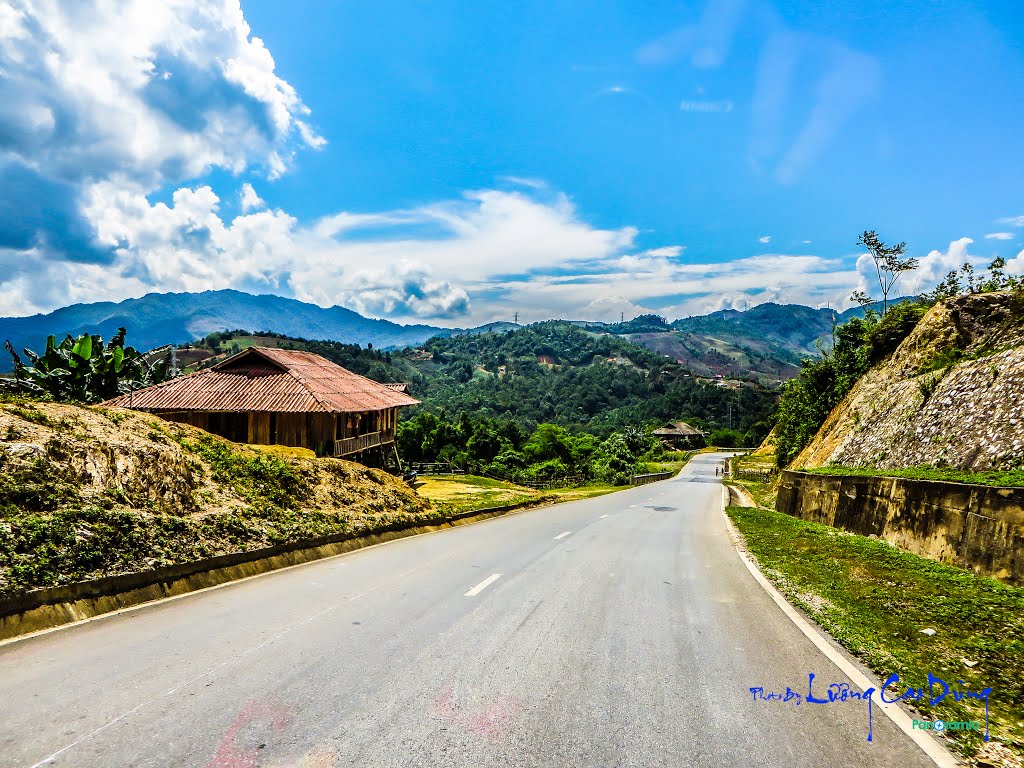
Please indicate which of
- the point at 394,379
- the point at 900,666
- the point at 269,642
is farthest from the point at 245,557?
the point at 394,379

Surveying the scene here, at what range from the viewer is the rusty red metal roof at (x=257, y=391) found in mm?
28234

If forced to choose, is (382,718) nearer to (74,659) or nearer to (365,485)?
(74,659)

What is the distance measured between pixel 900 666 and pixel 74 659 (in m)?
7.87

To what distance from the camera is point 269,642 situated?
241 inches

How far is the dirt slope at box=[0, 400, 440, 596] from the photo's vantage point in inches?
293

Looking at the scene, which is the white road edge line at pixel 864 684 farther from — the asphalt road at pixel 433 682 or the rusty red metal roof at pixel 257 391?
the rusty red metal roof at pixel 257 391

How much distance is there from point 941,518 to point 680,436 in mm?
126625

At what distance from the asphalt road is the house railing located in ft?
74.1

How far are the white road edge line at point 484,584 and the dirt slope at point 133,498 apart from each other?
4.08m

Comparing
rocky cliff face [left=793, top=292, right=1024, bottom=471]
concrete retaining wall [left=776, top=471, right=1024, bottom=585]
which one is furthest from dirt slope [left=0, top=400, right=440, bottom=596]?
rocky cliff face [left=793, top=292, right=1024, bottom=471]

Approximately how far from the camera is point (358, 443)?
34.2 metres

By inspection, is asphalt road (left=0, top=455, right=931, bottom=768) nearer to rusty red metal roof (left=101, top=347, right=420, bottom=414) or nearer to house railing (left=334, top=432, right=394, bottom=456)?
rusty red metal roof (left=101, top=347, right=420, bottom=414)

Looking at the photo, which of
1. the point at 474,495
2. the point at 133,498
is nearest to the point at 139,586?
the point at 133,498
